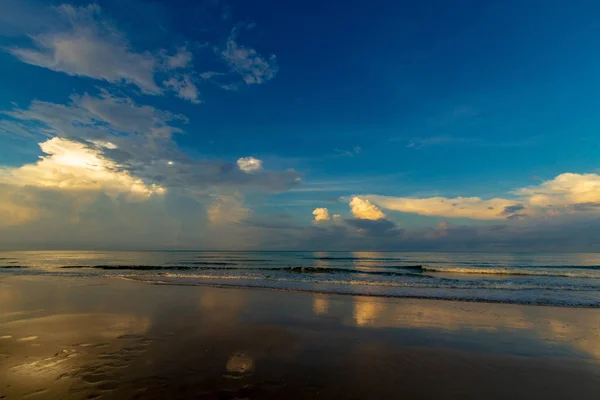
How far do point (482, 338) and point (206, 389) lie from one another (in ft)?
29.4

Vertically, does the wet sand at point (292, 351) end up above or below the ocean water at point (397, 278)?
above

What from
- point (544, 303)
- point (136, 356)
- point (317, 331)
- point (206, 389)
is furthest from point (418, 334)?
point (544, 303)

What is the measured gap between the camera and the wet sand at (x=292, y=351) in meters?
6.25

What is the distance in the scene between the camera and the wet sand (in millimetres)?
6254

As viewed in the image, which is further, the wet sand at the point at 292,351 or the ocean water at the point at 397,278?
the ocean water at the point at 397,278

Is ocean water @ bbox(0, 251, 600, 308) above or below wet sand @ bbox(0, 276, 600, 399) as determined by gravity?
below

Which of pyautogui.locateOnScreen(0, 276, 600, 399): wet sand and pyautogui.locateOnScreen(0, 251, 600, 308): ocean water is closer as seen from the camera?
pyautogui.locateOnScreen(0, 276, 600, 399): wet sand

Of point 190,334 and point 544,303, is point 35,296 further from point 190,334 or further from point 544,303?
point 544,303

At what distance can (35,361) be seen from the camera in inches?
293

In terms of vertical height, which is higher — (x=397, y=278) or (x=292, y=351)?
(x=292, y=351)

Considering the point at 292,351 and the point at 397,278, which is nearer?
the point at 292,351

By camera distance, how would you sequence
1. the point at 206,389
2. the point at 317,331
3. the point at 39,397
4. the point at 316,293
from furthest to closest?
the point at 316,293 < the point at 317,331 < the point at 206,389 < the point at 39,397

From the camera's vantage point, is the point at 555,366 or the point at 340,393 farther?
the point at 555,366

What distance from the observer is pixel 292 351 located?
8.54 m
